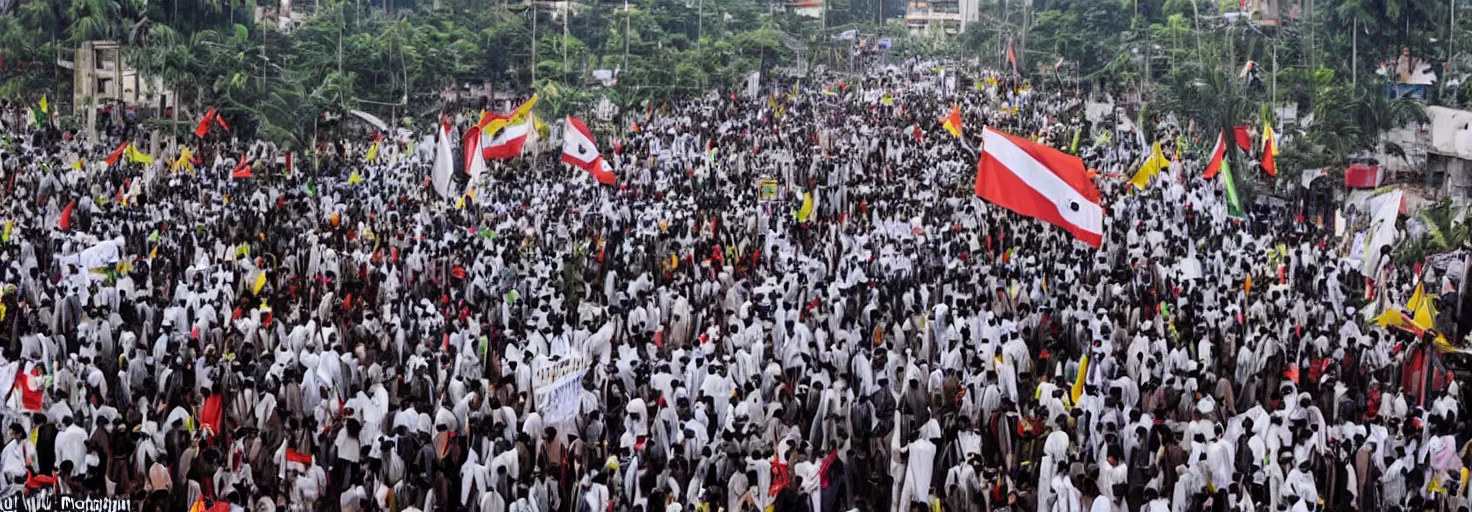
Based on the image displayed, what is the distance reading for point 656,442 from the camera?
10477 mm

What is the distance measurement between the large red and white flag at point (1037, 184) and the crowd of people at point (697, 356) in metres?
0.72

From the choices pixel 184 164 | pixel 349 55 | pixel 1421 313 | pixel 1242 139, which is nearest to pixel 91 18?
pixel 349 55

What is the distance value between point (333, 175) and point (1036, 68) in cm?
3401

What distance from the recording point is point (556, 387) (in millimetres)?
11031

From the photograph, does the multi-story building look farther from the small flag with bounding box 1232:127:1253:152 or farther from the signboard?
the signboard

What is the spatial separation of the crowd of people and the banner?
3 cm

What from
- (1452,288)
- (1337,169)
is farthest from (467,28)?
(1452,288)

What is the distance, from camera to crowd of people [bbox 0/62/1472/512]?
372 inches

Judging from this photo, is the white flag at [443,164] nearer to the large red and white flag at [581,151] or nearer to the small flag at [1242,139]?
the large red and white flag at [581,151]

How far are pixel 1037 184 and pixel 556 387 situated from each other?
4.46 metres

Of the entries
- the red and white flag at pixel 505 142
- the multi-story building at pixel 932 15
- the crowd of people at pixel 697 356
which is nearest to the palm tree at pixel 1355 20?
the crowd of people at pixel 697 356

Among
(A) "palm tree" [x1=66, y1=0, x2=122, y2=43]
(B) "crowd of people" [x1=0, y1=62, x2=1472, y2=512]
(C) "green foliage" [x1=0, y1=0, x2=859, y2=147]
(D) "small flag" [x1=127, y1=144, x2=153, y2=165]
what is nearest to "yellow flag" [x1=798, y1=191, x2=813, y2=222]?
(B) "crowd of people" [x1=0, y1=62, x2=1472, y2=512]

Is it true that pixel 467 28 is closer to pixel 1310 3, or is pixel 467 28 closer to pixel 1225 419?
pixel 1310 3

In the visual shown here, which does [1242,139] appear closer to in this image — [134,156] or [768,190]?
[768,190]
